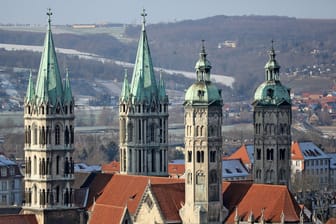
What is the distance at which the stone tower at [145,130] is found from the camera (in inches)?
4493

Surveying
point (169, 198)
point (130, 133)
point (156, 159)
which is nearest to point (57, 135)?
point (169, 198)

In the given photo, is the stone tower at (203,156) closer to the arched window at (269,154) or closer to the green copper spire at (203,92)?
the green copper spire at (203,92)

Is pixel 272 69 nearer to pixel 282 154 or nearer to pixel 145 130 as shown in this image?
pixel 282 154

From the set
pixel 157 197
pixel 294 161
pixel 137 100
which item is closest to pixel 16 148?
pixel 294 161

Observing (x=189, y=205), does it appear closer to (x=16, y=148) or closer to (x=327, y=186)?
(x=327, y=186)

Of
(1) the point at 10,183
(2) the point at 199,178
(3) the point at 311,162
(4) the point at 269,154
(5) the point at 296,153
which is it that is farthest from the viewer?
(3) the point at 311,162

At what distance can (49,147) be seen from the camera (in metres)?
106

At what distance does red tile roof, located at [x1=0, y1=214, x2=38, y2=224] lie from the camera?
10400 cm

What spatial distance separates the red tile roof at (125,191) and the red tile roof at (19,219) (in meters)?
4.15

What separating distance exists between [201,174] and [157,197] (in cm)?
316

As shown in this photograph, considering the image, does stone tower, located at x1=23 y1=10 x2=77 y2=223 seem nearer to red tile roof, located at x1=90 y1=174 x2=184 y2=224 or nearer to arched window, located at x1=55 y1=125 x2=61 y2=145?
arched window, located at x1=55 y1=125 x2=61 y2=145

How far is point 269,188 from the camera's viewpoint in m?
102

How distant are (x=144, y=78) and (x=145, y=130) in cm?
340

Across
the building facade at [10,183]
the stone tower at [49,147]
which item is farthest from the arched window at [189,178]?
the building facade at [10,183]
